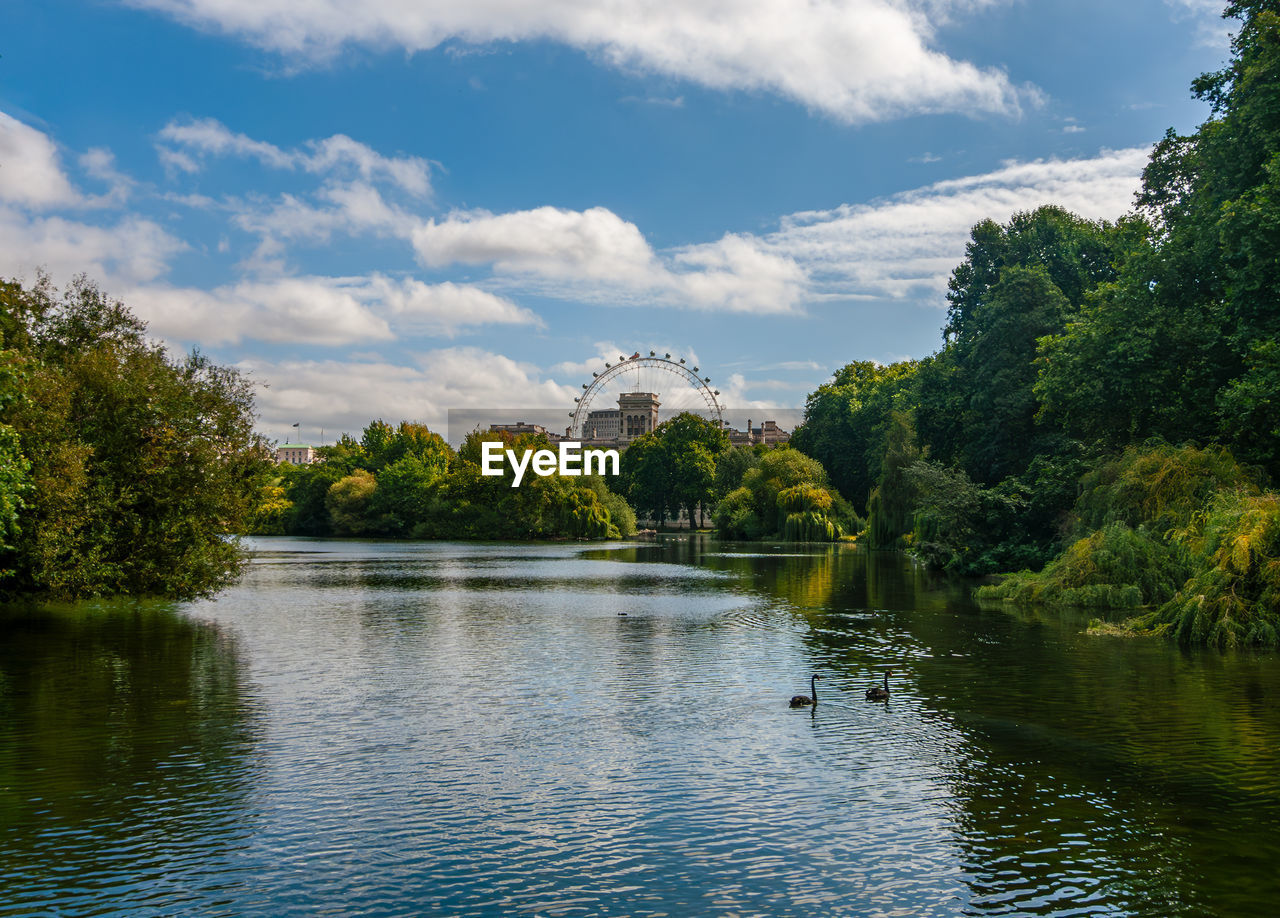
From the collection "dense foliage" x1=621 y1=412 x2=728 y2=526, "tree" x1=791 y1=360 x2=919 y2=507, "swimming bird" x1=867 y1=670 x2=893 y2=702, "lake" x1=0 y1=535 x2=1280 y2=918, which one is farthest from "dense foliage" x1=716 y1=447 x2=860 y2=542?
"swimming bird" x1=867 y1=670 x2=893 y2=702

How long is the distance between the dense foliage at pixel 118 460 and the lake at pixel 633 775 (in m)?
2.65

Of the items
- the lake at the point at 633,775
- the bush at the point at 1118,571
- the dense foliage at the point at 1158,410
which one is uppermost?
the dense foliage at the point at 1158,410

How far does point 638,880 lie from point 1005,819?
5047 mm

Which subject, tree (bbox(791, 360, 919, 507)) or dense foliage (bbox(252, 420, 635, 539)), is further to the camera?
dense foliage (bbox(252, 420, 635, 539))

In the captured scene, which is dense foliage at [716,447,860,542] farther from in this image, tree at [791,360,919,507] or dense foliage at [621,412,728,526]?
dense foliage at [621,412,728,526]

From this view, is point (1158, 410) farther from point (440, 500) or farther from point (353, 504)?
point (353, 504)

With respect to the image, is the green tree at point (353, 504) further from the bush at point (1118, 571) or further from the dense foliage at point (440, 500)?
the bush at point (1118, 571)

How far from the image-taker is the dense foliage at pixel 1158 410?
96.9ft

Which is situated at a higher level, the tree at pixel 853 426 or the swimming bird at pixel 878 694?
the tree at pixel 853 426

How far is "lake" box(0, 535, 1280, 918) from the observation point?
414 inches

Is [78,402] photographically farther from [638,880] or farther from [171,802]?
[638,880]

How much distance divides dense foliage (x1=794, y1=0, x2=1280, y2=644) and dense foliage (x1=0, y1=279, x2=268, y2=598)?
29017 millimetres

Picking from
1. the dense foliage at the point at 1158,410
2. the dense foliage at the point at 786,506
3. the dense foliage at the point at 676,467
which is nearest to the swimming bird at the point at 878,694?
the dense foliage at the point at 1158,410

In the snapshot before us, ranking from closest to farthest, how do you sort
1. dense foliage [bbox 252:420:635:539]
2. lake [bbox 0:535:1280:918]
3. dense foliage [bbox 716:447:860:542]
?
lake [bbox 0:535:1280:918] < dense foliage [bbox 716:447:860:542] < dense foliage [bbox 252:420:635:539]
